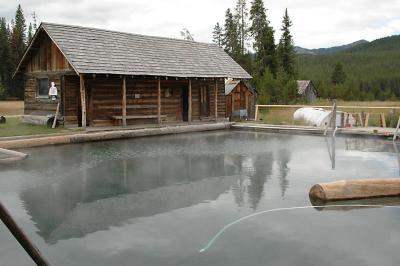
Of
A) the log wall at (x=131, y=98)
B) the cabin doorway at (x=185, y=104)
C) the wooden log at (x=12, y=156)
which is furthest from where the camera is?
the cabin doorway at (x=185, y=104)

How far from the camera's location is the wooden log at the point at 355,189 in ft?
29.0

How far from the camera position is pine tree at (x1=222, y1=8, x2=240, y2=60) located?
56.8m

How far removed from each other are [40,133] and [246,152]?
8.54 metres

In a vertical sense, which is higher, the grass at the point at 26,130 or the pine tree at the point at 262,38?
the pine tree at the point at 262,38

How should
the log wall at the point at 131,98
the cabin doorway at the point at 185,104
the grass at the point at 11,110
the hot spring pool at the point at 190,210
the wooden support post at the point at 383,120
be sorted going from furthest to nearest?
1. the grass at the point at 11,110
2. the cabin doorway at the point at 185,104
3. the log wall at the point at 131,98
4. the wooden support post at the point at 383,120
5. the hot spring pool at the point at 190,210

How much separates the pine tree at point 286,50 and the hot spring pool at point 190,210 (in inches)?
1437

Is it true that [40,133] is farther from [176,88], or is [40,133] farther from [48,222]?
[48,222]

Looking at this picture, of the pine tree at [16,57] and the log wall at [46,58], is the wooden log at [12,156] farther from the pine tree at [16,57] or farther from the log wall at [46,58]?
the pine tree at [16,57]

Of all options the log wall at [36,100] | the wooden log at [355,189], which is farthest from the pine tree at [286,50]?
the wooden log at [355,189]

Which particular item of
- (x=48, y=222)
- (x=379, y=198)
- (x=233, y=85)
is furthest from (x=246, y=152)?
(x=233, y=85)

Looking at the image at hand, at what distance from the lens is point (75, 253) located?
6215 millimetres

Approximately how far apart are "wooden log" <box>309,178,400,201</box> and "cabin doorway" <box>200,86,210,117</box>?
18480 mm

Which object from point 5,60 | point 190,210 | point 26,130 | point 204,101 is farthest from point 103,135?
point 5,60

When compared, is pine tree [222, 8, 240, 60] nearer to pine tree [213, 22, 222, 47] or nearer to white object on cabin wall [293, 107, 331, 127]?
pine tree [213, 22, 222, 47]
